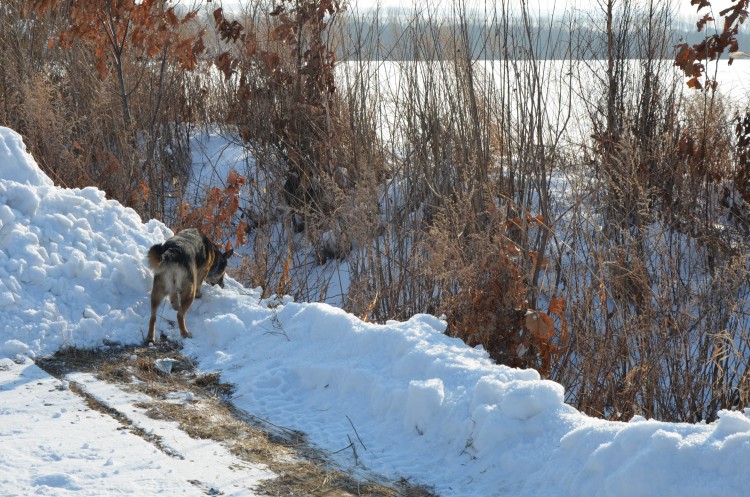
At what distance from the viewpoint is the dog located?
244 inches

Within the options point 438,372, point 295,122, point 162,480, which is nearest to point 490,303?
point 438,372

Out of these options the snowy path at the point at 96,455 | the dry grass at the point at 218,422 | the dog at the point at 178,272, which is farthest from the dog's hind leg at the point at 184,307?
the snowy path at the point at 96,455

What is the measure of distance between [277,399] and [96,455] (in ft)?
4.55

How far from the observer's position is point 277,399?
532 cm

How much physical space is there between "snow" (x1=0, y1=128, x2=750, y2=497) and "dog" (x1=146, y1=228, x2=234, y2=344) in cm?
20

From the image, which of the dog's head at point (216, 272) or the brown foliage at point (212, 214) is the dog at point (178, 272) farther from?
the brown foliage at point (212, 214)

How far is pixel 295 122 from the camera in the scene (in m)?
11.2

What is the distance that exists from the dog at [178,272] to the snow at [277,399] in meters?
0.20

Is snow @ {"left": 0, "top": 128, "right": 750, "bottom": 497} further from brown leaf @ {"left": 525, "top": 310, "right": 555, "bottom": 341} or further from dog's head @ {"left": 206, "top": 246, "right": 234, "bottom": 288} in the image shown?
brown leaf @ {"left": 525, "top": 310, "right": 555, "bottom": 341}

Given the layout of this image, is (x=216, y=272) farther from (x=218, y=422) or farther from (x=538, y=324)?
(x=538, y=324)

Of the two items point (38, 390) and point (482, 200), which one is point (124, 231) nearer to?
point (38, 390)

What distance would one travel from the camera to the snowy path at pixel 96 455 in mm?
3852

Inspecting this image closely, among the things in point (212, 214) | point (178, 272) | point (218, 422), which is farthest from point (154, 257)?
point (212, 214)

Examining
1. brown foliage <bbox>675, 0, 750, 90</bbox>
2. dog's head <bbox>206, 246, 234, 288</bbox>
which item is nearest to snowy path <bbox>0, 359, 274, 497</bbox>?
dog's head <bbox>206, 246, 234, 288</bbox>
